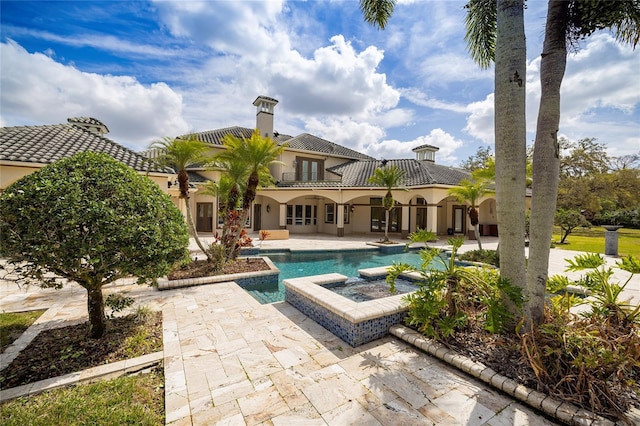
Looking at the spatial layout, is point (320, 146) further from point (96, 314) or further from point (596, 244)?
point (96, 314)

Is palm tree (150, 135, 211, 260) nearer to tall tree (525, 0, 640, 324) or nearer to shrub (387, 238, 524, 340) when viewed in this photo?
shrub (387, 238, 524, 340)

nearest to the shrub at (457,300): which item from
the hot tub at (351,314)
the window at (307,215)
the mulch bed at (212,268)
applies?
the hot tub at (351,314)

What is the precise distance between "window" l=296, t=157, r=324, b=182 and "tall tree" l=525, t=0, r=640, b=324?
70.3ft

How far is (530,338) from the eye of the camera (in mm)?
4012

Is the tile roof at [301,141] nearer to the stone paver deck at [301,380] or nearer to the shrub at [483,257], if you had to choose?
the shrub at [483,257]

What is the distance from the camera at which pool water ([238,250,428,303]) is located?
932 cm

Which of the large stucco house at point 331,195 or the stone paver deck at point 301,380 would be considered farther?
the large stucco house at point 331,195

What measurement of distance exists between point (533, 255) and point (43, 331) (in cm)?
886

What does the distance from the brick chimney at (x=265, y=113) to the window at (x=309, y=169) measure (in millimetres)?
3684

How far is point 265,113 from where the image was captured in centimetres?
2402

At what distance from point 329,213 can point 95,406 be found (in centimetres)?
2290

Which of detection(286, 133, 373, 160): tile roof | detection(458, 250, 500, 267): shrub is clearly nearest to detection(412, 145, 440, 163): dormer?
detection(286, 133, 373, 160): tile roof

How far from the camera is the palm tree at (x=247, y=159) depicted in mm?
9969

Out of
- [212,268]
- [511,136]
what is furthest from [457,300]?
[212,268]
